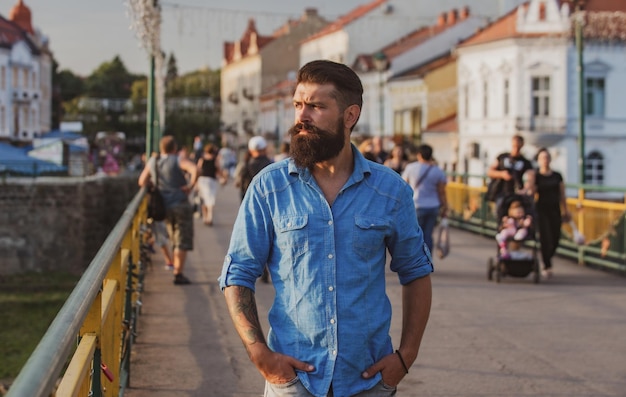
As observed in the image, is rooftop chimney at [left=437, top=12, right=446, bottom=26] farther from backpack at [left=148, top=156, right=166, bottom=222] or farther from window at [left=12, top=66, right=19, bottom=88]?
backpack at [left=148, top=156, right=166, bottom=222]

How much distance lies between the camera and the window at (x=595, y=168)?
168 ft

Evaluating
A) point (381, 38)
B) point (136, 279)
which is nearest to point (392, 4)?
point (381, 38)

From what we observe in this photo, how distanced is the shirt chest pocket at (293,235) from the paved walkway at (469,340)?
3870 mm

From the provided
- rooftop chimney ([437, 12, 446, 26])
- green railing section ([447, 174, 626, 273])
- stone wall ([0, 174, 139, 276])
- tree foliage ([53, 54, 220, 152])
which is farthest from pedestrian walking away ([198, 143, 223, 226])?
tree foliage ([53, 54, 220, 152])

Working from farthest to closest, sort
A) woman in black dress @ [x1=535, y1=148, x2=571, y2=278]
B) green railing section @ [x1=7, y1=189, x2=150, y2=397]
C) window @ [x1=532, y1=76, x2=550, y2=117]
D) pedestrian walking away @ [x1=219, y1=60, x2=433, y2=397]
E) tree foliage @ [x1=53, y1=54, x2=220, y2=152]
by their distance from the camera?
tree foliage @ [x1=53, y1=54, x2=220, y2=152] → window @ [x1=532, y1=76, x2=550, y2=117] → woman in black dress @ [x1=535, y1=148, x2=571, y2=278] → pedestrian walking away @ [x1=219, y1=60, x2=433, y2=397] → green railing section @ [x1=7, y1=189, x2=150, y2=397]

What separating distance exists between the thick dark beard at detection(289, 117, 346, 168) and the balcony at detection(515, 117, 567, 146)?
47608 mm

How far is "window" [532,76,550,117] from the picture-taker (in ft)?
168

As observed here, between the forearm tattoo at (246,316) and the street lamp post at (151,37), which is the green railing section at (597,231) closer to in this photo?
the street lamp post at (151,37)

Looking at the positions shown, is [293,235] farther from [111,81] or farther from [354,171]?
[111,81]

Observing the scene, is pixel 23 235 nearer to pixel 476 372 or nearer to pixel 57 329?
pixel 476 372

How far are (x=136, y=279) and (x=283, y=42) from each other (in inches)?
3544

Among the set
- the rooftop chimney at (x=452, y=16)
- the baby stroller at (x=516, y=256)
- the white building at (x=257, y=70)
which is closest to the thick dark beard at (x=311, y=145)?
the baby stroller at (x=516, y=256)

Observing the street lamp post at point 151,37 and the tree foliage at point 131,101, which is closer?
the street lamp post at point 151,37

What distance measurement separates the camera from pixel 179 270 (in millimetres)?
14023
